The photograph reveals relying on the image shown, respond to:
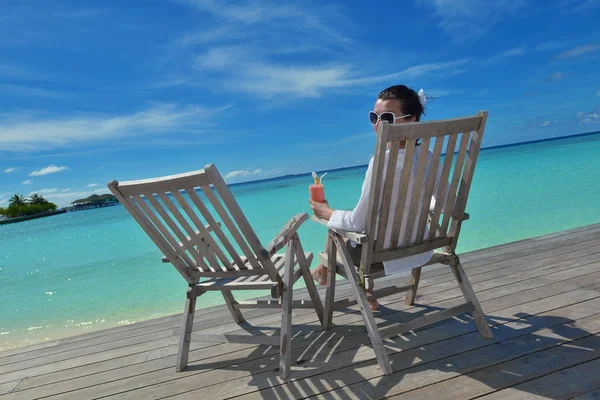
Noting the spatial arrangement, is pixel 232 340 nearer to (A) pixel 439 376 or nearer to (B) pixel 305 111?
(A) pixel 439 376

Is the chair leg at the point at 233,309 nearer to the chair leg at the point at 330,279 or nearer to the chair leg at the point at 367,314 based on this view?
the chair leg at the point at 330,279

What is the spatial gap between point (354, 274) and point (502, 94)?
79.8m

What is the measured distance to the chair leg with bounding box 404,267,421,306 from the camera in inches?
104

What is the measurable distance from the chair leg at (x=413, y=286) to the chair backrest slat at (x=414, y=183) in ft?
1.95

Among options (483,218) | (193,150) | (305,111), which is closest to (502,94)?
(305,111)

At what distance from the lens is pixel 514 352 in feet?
6.27

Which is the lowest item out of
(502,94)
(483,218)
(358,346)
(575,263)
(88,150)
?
(483,218)

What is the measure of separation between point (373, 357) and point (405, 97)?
143 centimetres

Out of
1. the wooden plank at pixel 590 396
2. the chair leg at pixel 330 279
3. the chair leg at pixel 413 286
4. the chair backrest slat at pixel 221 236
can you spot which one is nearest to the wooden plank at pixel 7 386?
the chair backrest slat at pixel 221 236

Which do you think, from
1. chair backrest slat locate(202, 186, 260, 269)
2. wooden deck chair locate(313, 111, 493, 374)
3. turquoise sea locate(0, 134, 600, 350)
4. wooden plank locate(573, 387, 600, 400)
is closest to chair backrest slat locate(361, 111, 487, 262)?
wooden deck chair locate(313, 111, 493, 374)

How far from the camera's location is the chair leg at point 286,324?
1.97m

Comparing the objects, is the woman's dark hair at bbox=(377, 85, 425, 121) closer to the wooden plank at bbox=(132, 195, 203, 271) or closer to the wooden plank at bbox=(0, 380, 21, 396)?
the wooden plank at bbox=(132, 195, 203, 271)

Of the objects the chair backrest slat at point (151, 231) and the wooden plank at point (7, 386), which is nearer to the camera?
the chair backrest slat at point (151, 231)

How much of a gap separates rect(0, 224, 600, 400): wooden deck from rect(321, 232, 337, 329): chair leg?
73 millimetres
